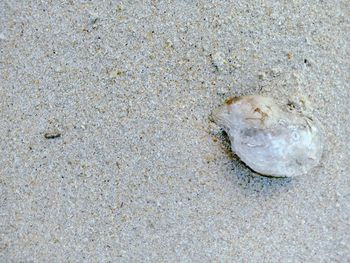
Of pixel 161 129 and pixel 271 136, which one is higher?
pixel 271 136

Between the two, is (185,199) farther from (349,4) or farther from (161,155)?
(349,4)

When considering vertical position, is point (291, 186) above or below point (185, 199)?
above

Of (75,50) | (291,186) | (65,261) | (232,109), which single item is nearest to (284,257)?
(291,186)
